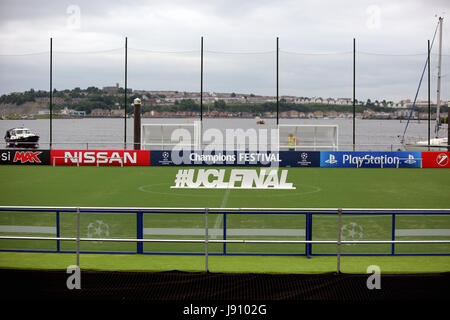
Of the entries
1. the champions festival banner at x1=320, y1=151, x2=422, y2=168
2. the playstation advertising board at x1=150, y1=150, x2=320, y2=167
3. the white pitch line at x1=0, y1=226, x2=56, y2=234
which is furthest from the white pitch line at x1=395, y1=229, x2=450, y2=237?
the champions festival banner at x1=320, y1=151, x2=422, y2=168

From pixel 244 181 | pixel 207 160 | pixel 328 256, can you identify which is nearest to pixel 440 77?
pixel 207 160

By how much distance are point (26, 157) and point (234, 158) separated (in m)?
16.0

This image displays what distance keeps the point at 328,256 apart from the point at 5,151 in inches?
1348

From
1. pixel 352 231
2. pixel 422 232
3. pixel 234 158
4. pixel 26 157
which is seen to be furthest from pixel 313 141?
pixel 422 232

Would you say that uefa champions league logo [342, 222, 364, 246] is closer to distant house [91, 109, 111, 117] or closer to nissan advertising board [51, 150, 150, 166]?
nissan advertising board [51, 150, 150, 166]

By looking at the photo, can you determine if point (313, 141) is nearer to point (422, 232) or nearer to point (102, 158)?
point (102, 158)

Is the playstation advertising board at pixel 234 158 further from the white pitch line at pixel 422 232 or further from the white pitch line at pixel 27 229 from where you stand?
the white pitch line at pixel 422 232

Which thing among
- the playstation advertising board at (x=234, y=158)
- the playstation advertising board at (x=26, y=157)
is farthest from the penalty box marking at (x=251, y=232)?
the playstation advertising board at (x=26, y=157)

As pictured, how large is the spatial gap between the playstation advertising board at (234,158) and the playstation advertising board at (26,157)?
27.3 ft

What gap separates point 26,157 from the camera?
4041 centimetres

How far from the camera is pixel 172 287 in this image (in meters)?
9.92

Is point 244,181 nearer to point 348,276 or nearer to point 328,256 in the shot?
point 328,256

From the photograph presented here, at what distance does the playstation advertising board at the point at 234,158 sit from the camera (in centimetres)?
3950

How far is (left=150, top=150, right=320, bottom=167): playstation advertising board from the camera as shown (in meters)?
39.5
